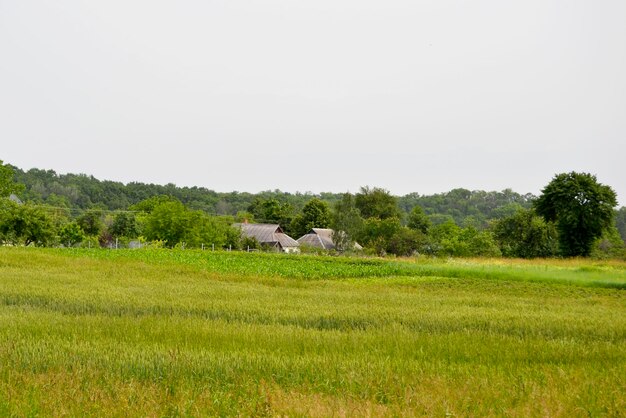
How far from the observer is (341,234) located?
7838 centimetres

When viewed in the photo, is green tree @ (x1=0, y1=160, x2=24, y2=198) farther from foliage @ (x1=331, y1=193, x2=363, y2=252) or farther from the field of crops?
the field of crops

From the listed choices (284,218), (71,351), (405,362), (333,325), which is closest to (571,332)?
(333,325)

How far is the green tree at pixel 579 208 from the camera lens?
5516 centimetres

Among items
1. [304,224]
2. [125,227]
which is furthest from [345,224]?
[125,227]

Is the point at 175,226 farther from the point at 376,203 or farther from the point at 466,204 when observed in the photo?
the point at 466,204

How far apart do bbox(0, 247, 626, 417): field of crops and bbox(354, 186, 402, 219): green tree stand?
282 ft

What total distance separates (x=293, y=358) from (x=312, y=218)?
318 ft

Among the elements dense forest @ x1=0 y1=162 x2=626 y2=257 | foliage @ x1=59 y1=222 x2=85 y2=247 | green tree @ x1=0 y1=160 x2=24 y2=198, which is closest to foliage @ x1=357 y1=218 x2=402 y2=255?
dense forest @ x1=0 y1=162 x2=626 y2=257

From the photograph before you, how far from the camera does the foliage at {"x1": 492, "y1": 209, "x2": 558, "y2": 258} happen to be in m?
71.1

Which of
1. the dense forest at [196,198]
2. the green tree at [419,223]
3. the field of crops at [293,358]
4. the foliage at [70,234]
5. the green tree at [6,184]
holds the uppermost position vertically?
the dense forest at [196,198]

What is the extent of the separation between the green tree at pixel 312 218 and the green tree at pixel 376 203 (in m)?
Result: 6.24

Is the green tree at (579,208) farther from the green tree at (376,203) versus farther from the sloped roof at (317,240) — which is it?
the green tree at (376,203)

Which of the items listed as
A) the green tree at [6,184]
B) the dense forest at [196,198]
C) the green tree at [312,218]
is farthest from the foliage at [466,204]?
the green tree at [6,184]

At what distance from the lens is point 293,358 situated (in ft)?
26.5
